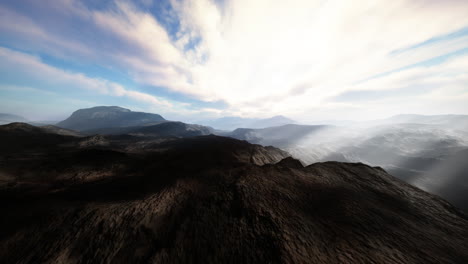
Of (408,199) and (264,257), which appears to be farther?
(408,199)

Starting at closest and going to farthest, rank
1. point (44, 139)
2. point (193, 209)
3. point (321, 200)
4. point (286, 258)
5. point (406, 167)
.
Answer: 1. point (286, 258)
2. point (193, 209)
3. point (321, 200)
4. point (44, 139)
5. point (406, 167)

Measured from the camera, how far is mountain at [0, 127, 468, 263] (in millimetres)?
7160

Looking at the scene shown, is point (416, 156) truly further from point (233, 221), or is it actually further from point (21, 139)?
point (21, 139)

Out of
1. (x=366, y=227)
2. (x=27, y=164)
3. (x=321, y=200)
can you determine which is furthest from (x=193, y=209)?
(x=27, y=164)

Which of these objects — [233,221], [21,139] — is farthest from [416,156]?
[21,139]

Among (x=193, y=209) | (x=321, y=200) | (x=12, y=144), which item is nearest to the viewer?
(x=193, y=209)

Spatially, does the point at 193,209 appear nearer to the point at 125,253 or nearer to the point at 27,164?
the point at 125,253

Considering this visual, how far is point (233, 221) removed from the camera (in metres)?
8.52

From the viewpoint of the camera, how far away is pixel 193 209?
9617mm

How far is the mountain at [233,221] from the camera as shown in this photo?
23.5 feet

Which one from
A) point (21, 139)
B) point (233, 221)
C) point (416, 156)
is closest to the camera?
point (233, 221)

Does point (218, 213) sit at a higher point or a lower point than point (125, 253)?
higher

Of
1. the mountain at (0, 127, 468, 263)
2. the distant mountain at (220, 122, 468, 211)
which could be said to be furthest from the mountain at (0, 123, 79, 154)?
the distant mountain at (220, 122, 468, 211)

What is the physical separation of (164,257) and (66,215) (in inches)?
283
